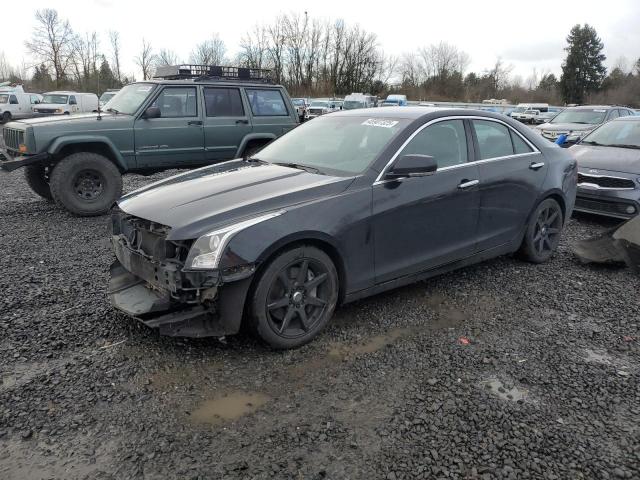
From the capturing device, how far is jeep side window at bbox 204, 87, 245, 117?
27.5 feet

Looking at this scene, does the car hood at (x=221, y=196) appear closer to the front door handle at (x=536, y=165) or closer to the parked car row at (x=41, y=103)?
the front door handle at (x=536, y=165)

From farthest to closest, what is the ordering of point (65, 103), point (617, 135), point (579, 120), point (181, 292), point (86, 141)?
point (65, 103)
point (579, 120)
point (617, 135)
point (86, 141)
point (181, 292)

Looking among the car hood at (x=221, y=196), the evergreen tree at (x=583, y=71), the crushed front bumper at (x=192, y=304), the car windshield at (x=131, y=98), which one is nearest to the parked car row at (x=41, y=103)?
the car windshield at (x=131, y=98)

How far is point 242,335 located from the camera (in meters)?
3.71

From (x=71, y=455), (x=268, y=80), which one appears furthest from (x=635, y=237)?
(x=268, y=80)

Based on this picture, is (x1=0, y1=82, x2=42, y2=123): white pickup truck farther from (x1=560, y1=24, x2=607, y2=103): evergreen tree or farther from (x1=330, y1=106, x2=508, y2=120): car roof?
(x1=560, y1=24, x2=607, y2=103): evergreen tree

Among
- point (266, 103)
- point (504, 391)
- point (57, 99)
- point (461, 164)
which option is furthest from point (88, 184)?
point (57, 99)

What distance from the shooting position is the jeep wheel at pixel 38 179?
25.5 ft

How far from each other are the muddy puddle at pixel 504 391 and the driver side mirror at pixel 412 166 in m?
1.58

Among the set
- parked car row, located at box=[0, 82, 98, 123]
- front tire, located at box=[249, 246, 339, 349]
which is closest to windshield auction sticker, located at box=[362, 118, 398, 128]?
front tire, located at box=[249, 246, 339, 349]

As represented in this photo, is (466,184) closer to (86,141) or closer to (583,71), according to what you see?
(86,141)

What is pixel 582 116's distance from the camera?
15.0 m

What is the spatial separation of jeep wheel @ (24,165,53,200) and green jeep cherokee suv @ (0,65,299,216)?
0.05 ft

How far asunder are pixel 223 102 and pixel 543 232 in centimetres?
552
